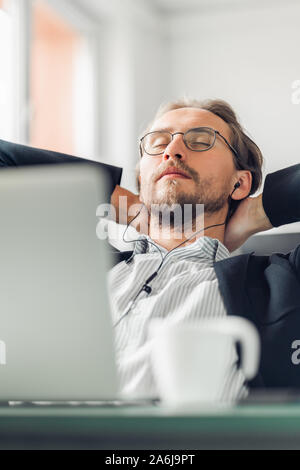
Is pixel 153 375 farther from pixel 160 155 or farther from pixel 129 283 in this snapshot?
pixel 160 155

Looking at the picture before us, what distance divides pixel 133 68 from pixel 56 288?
57 cm

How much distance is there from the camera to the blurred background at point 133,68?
88 cm

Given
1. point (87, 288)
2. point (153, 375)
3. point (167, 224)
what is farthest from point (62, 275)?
point (167, 224)

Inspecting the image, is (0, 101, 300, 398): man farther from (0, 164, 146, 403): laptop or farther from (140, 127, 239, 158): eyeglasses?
(0, 164, 146, 403): laptop

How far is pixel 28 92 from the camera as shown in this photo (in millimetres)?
1033

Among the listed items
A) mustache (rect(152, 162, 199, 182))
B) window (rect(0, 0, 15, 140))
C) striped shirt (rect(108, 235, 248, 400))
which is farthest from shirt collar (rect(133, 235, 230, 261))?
window (rect(0, 0, 15, 140))

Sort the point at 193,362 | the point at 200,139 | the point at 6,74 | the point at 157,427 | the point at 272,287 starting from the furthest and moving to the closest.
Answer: the point at 6,74 < the point at 200,139 < the point at 272,287 < the point at 193,362 < the point at 157,427

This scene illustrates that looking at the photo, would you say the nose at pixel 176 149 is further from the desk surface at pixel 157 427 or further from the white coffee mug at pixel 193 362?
the desk surface at pixel 157 427

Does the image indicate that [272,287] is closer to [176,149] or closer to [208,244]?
[208,244]

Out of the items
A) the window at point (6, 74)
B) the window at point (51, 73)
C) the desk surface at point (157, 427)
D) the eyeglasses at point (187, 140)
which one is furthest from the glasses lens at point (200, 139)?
the desk surface at point (157, 427)

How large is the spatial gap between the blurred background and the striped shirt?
0.15 meters

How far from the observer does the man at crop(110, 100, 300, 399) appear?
2.44 ft

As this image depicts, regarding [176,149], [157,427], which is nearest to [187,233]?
[176,149]

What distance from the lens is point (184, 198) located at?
836 millimetres
